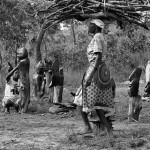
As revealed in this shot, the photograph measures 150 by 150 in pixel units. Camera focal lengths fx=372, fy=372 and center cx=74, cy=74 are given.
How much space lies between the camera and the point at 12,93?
10.4 metres

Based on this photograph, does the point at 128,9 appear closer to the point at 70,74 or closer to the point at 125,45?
the point at 70,74

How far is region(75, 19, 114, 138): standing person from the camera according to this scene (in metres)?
5.70

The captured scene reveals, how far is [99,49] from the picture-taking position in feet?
18.7

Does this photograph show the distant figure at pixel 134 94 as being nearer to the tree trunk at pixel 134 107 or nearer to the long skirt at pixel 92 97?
the tree trunk at pixel 134 107

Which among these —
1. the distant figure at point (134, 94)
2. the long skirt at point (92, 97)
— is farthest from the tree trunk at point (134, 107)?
the long skirt at point (92, 97)

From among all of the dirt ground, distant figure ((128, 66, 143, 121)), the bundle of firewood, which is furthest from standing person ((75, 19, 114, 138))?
distant figure ((128, 66, 143, 121))

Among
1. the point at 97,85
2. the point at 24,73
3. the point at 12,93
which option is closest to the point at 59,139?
the point at 97,85

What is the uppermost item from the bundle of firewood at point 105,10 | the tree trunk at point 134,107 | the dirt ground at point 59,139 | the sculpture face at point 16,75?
the bundle of firewood at point 105,10

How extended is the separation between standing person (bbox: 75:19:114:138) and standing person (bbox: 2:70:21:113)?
473 centimetres

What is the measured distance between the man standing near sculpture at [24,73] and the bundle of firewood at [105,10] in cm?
345

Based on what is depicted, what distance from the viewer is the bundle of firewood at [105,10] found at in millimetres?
6317

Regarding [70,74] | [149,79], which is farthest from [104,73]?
[70,74]

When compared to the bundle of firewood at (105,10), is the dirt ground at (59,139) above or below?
below

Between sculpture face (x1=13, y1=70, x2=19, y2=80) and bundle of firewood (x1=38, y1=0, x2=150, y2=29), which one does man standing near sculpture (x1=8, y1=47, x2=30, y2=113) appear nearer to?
sculpture face (x1=13, y1=70, x2=19, y2=80)
